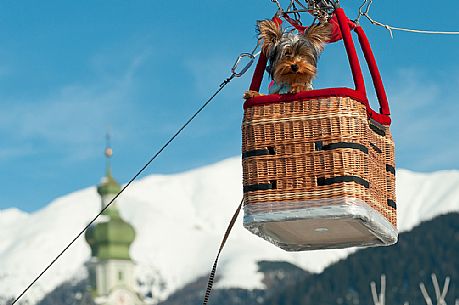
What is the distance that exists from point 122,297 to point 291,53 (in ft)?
346

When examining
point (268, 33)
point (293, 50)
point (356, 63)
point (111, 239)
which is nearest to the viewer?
point (356, 63)

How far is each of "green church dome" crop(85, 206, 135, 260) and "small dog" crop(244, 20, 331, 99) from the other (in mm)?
109064

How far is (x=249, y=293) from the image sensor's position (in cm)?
16650

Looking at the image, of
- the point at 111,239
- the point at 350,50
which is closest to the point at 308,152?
the point at 350,50

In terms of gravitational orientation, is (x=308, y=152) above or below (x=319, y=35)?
below

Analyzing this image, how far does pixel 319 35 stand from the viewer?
18.3 ft

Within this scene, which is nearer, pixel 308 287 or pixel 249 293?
pixel 308 287

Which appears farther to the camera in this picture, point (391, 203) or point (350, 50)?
point (391, 203)

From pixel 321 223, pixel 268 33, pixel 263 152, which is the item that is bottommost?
pixel 321 223

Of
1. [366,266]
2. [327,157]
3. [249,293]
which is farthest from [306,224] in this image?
[249,293]

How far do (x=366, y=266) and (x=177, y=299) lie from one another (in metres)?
44.3

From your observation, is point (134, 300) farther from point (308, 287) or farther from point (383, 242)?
point (383, 242)

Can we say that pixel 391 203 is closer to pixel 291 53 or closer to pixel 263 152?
pixel 263 152

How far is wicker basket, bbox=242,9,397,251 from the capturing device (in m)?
5.43
